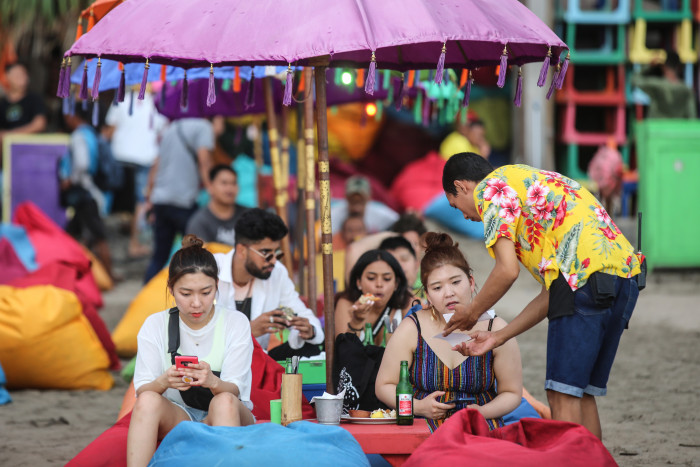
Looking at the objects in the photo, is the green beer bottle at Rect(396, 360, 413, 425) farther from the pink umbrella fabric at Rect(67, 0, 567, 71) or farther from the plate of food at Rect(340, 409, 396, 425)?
the pink umbrella fabric at Rect(67, 0, 567, 71)

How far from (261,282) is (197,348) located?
51.8 inches

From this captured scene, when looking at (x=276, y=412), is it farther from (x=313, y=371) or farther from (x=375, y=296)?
(x=375, y=296)

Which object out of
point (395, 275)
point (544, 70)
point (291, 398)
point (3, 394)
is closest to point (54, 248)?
point (3, 394)

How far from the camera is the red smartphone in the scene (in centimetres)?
391

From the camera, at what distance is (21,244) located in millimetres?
8703

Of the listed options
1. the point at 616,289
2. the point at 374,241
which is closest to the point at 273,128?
the point at 374,241

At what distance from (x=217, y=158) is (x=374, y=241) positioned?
6.41m

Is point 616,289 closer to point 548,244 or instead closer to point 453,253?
point 548,244

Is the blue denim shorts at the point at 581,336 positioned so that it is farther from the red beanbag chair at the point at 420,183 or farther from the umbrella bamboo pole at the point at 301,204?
the red beanbag chair at the point at 420,183

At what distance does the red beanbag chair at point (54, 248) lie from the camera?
8.54m

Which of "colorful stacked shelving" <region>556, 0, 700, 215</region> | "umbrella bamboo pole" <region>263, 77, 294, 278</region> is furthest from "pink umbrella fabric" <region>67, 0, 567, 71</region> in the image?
"colorful stacked shelving" <region>556, 0, 700, 215</region>

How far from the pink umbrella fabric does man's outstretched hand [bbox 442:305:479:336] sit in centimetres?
96

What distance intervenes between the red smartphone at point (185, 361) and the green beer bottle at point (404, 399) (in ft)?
2.58

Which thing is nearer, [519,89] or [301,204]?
[519,89]
